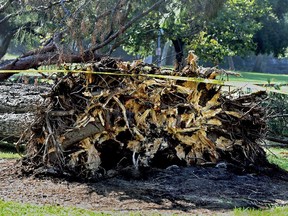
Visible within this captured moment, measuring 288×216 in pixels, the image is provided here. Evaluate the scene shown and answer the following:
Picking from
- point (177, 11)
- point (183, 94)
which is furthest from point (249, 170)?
point (177, 11)

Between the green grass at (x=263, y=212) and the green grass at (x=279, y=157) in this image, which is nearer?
the green grass at (x=263, y=212)

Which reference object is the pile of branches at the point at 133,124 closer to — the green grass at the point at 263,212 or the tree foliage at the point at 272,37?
the green grass at the point at 263,212

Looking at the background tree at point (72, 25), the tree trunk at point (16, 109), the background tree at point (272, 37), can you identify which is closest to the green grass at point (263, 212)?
the tree trunk at point (16, 109)

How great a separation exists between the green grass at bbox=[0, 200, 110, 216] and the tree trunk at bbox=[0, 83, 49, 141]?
12.7 feet

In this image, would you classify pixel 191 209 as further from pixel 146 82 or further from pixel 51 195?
pixel 146 82

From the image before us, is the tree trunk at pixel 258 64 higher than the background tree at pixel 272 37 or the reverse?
the reverse

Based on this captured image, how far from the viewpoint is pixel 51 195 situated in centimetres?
682

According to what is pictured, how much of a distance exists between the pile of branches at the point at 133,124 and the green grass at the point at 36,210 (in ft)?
4.56

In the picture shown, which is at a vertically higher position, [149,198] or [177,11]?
[177,11]

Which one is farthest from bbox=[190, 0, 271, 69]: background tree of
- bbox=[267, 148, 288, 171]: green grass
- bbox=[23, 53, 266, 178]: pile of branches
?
bbox=[23, 53, 266, 178]: pile of branches

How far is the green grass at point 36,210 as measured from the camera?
604 centimetres

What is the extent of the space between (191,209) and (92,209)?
1.03m

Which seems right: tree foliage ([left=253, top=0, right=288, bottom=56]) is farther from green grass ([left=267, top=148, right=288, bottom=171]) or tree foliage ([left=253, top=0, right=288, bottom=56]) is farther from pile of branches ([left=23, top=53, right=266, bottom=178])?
pile of branches ([left=23, top=53, right=266, bottom=178])

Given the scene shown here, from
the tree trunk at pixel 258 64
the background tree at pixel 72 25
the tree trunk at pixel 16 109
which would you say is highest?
the background tree at pixel 72 25
